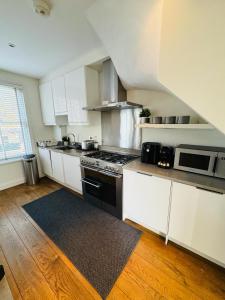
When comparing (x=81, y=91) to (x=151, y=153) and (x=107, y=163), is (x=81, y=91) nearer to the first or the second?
(x=107, y=163)

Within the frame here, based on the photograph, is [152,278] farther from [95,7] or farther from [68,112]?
[68,112]

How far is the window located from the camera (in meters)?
2.95

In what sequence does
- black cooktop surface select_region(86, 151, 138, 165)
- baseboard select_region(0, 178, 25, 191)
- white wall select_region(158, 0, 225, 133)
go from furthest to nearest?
baseboard select_region(0, 178, 25, 191) → black cooktop surface select_region(86, 151, 138, 165) → white wall select_region(158, 0, 225, 133)

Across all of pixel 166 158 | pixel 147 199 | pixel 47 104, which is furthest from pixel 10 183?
pixel 166 158

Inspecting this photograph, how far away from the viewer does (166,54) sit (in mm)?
1024

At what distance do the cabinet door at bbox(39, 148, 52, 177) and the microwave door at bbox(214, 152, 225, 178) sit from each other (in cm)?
315

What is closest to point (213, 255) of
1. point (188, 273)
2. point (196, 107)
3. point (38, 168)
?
point (188, 273)

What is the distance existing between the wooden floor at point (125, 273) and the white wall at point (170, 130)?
135 centimetres

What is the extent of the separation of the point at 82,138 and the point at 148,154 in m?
1.85

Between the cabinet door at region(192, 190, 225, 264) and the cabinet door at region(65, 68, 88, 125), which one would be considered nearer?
the cabinet door at region(192, 190, 225, 264)

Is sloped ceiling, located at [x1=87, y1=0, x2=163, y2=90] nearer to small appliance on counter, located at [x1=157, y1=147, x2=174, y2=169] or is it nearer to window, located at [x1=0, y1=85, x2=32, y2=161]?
small appliance on counter, located at [x1=157, y1=147, x2=174, y2=169]

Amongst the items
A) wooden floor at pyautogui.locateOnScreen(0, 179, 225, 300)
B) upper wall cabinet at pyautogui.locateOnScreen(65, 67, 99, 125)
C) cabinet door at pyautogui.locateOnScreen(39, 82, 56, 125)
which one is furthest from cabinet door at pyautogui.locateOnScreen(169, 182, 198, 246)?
cabinet door at pyautogui.locateOnScreen(39, 82, 56, 125)

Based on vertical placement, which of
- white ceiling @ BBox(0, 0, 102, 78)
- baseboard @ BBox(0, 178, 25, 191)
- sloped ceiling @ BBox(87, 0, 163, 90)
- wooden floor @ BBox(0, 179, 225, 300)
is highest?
white ceiling @ BBox(0, 0, 102, 78)

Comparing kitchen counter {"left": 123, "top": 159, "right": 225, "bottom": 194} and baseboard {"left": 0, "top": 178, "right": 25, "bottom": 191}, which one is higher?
kitchen counter {"left": 123, "top": 159, "right": 225, "bottom": 194}
